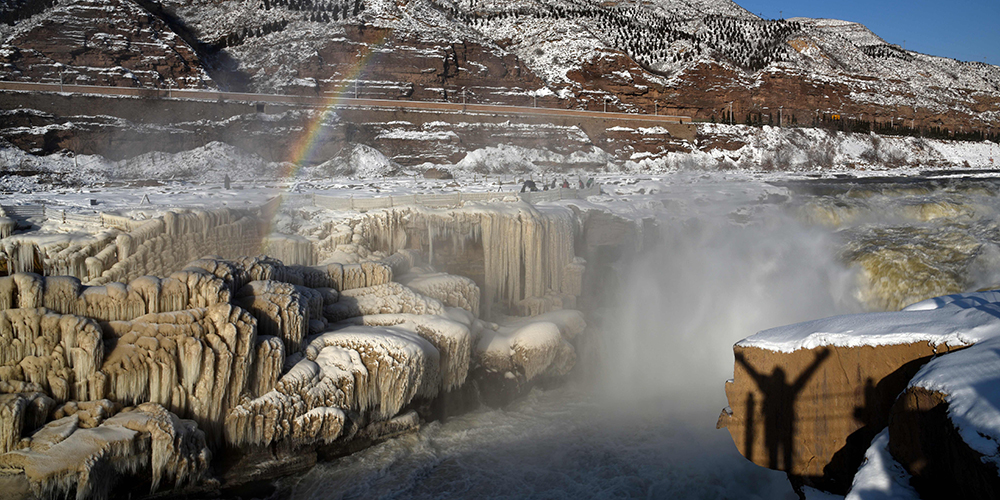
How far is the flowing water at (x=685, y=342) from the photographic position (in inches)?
364

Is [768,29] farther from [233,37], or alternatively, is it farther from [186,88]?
[186,88]

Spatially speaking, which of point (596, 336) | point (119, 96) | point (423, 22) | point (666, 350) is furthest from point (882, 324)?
point (423, 22)

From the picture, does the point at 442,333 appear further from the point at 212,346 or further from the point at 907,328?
the point at 907,328

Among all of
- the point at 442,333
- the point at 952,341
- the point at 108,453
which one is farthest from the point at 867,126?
the point at 108,453

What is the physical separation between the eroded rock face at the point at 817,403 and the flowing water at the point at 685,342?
9.40 feet

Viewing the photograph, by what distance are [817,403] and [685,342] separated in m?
9.72

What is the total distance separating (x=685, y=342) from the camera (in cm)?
1562

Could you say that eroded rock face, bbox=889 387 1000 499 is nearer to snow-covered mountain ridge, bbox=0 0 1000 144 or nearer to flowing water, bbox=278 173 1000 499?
flowing water, bbox=278 173 1000 499

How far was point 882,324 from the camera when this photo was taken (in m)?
5.80

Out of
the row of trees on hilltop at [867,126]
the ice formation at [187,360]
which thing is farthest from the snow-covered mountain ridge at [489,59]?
the ice formation at [187,360]

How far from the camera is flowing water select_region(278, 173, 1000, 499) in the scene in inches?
364

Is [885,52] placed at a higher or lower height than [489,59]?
higher

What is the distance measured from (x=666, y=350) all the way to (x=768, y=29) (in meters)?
75.1

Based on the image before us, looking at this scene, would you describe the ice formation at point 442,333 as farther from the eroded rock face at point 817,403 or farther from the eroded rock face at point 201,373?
the eroded rock face at point 817,403
